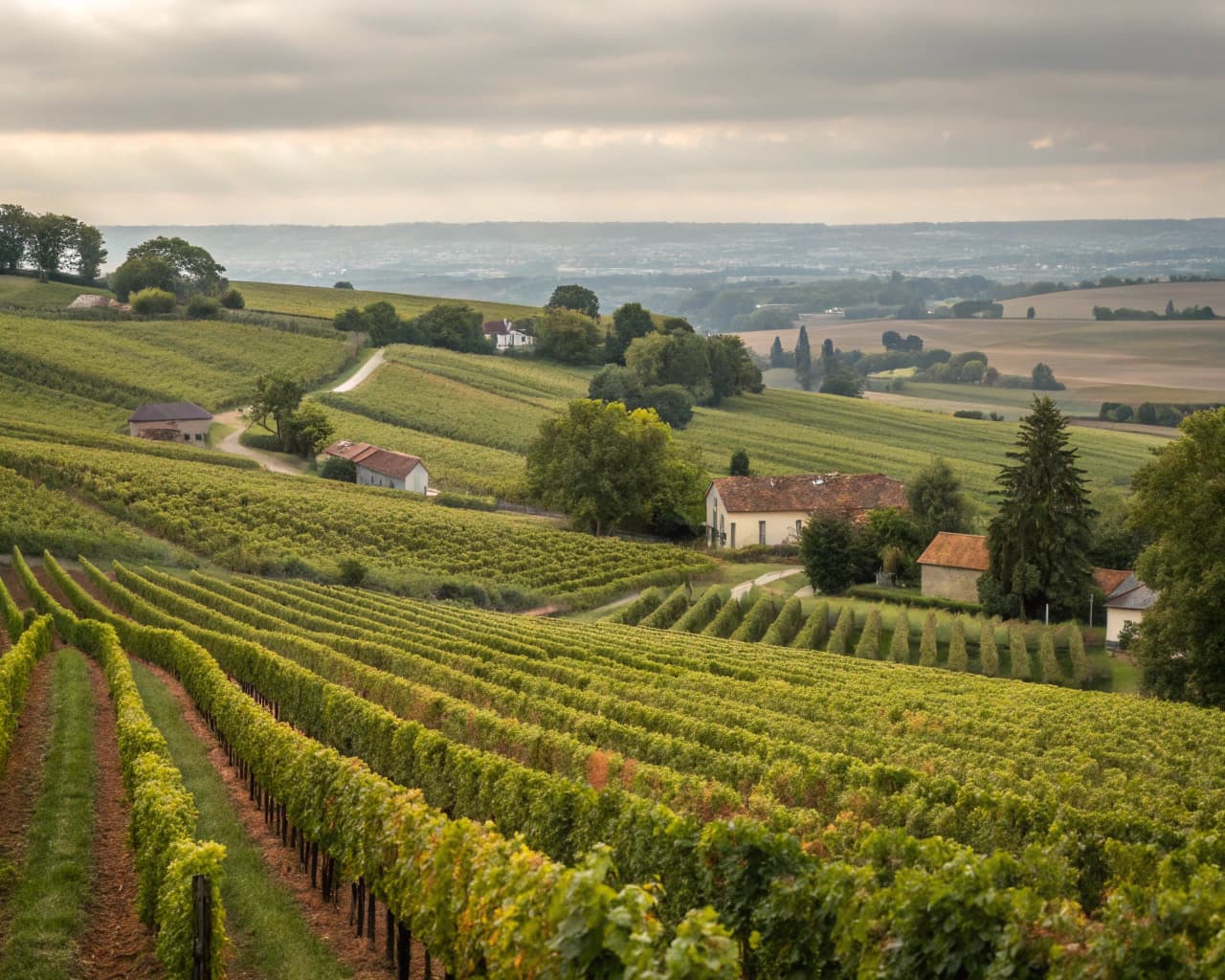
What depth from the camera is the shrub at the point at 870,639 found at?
4892 cm

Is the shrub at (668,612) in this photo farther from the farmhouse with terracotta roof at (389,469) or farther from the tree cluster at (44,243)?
the tree cluster at (44,243)

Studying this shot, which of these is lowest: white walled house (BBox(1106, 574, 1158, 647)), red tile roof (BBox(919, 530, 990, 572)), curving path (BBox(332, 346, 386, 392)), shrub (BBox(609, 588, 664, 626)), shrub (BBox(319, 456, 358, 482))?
shrub (BBox(609, 588, 664, 626))

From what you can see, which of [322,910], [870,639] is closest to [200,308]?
[870,639]

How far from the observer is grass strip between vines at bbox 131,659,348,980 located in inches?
567

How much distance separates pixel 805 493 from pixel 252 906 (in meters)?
62.6

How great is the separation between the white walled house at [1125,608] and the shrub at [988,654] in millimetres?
5039

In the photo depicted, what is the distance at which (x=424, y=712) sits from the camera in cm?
2434

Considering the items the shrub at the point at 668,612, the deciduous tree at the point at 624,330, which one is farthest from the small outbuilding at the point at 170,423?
the deciduous tree at the point at 624,330

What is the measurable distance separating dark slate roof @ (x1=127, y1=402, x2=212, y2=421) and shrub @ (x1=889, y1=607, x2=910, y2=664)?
62.1 m

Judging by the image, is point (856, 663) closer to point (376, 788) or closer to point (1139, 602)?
Answer: point (1139, 602)

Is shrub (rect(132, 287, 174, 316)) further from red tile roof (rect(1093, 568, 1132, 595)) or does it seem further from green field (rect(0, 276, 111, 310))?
red tile roof (rect(1093, 568, 1132, 595))

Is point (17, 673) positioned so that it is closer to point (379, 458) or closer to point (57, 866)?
point (57, 866)

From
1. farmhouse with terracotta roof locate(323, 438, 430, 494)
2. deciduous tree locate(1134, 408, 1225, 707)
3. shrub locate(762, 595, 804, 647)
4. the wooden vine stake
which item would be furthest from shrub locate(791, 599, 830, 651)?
farmhouse with terracotta roof locate(323, 438, 430, 494)

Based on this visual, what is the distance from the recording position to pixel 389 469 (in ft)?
286
